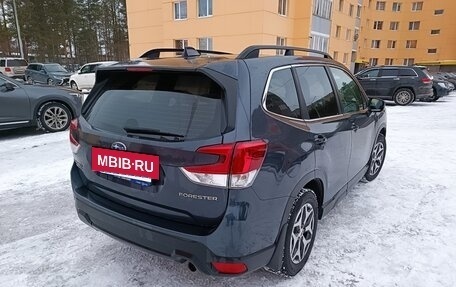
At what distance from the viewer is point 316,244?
2.98 m

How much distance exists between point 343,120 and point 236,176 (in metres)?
1.63

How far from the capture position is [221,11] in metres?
22.5

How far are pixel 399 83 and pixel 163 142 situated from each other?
14537mm

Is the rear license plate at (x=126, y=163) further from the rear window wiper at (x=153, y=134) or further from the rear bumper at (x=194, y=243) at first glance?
the rear bumper at (x=194, y=243)

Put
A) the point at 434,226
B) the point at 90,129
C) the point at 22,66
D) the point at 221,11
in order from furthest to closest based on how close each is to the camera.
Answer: the point at 22,66
the point at 221,11
the point at 434,226
the point at 90,129

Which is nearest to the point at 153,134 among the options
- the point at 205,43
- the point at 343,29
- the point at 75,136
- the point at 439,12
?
the point at 75,136

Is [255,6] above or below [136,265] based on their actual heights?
above

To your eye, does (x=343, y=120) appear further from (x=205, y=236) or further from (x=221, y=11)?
(x=221, y=11)

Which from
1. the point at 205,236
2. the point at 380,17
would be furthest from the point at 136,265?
the point at 380,17

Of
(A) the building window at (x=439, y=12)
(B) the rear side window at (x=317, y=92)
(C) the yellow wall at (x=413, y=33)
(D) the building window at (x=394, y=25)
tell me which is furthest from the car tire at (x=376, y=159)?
(A) the building window at (x=439, y=12)

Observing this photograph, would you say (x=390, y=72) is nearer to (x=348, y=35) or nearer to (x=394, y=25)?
(x=348, y=35)

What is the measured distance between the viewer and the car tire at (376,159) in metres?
4.36

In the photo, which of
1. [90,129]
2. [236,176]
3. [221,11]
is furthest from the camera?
[221,11]

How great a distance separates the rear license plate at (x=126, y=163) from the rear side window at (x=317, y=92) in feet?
4.24
